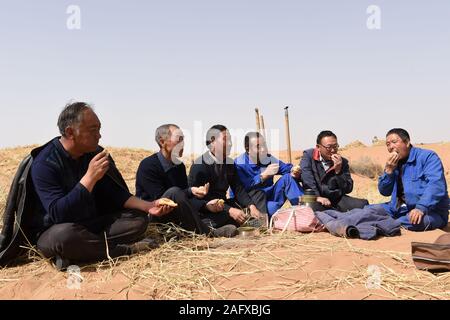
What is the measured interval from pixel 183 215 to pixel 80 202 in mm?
1385

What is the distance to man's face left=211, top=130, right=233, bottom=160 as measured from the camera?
543 cm

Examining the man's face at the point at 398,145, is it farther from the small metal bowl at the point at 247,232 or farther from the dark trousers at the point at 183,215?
the dark trousers at the point at 183,215

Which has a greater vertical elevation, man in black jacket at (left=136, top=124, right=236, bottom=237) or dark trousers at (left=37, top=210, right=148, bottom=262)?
man in black jacket at (left=136, top=124, right=236, bottom=237)

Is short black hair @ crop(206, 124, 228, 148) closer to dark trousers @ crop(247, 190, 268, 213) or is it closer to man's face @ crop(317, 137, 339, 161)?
dark trousers @ crop(247, 190, 268, 213)

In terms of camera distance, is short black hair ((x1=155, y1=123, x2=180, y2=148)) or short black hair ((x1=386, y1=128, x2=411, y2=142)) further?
short black hair ((x1=386, y1=128, x2=411, y2=142))

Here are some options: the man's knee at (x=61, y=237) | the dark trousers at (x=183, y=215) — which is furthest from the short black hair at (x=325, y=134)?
the man's knee at (x=61, y=237)

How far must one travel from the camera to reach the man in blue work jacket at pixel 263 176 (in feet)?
19.8

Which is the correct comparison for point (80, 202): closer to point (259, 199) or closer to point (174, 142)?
point (174, 142)

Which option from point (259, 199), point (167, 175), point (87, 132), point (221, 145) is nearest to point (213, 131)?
point (221, 145)

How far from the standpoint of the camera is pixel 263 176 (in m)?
6.01

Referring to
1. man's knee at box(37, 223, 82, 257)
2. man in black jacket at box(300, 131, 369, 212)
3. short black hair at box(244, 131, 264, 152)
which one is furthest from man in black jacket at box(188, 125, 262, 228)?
man's knee at box(37, 223, 82, 257)

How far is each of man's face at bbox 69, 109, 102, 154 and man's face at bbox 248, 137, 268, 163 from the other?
8.98 feet

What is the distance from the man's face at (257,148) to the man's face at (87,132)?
274 centimetres
